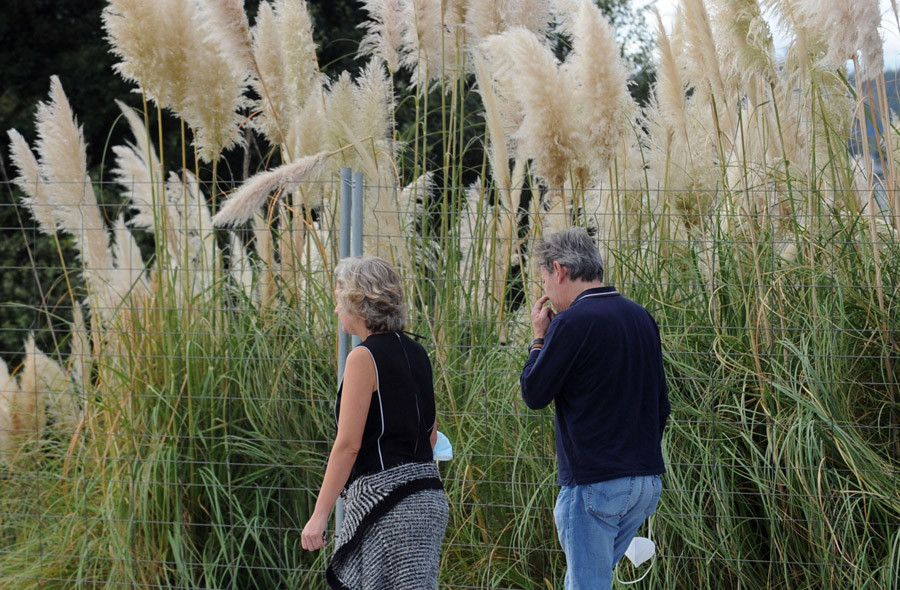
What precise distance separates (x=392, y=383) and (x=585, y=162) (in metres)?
1.59

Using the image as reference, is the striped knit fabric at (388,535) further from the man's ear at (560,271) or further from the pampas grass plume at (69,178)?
the pampas grass plume at (69,178)

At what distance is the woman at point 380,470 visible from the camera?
2.70m

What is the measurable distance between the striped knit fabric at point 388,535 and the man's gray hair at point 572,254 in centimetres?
78

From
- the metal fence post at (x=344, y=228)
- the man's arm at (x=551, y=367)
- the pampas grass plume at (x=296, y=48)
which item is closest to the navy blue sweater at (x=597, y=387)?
the man's arm at (x=551, y=367)

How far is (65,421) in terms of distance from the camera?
4516mm

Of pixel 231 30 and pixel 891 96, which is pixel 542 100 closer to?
pixel 231 30

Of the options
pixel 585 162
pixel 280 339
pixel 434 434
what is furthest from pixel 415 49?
pixel 434 434

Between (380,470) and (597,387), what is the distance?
0.71 m

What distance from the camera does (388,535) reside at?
270 centimetres

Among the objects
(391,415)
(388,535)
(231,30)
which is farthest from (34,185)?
(388,535)

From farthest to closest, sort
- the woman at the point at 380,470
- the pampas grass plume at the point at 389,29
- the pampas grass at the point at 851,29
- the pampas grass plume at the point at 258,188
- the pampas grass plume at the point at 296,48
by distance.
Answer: the pampas grass plume at the point at 389,29
the pampas grass plume at the point at 296,48
the pampas grass at the point at 851,29
the pampas grass plume at the point at 258,188
the woman at the point at 380,470

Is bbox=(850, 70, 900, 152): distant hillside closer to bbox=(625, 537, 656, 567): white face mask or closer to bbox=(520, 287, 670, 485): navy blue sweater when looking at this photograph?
bbox=(520, 287, 670, 485): navy blue sweater

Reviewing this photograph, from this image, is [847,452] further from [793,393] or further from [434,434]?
[434,434]

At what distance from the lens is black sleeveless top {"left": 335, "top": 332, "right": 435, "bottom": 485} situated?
274 centimetres
